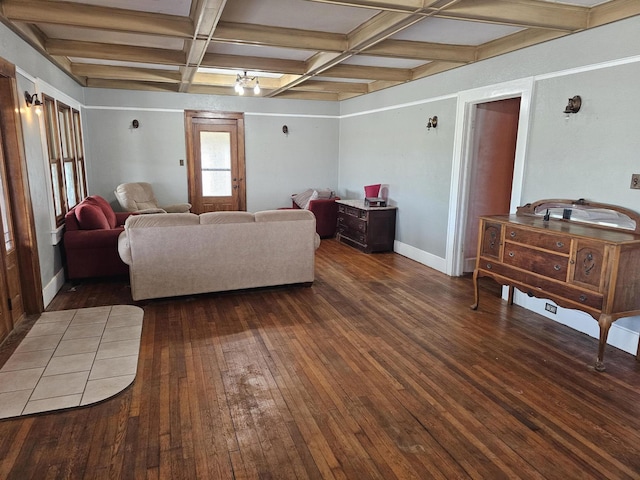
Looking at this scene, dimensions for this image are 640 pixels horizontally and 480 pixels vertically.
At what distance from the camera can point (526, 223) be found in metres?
3.48

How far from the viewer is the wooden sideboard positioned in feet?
9.22

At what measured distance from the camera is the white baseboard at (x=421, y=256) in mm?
5409

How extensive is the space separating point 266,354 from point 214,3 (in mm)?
2468

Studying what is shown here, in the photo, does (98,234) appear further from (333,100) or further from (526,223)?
(333,100)

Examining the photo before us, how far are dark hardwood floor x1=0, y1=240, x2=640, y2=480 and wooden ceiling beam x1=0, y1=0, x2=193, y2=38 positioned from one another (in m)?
2.44

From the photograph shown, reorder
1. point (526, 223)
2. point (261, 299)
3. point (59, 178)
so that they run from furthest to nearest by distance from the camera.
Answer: point (59, 178)
point (261, 299)
point (526, 223)

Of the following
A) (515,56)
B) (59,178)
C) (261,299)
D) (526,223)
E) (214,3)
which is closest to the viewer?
(214,3)

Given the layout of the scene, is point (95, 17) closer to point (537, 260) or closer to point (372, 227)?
point (537, 260)

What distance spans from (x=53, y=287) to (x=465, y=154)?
15.4ft

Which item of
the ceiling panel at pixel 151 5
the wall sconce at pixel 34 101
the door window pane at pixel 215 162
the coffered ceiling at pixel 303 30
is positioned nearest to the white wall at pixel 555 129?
the coffered ceiling at pixel 303 30

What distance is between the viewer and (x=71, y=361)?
295 centimetres

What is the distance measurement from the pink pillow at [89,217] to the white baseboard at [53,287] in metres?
0.57

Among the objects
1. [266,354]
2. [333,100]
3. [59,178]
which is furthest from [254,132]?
[266,354]

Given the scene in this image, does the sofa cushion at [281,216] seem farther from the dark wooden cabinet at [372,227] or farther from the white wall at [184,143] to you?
the white wall at [184,143]
